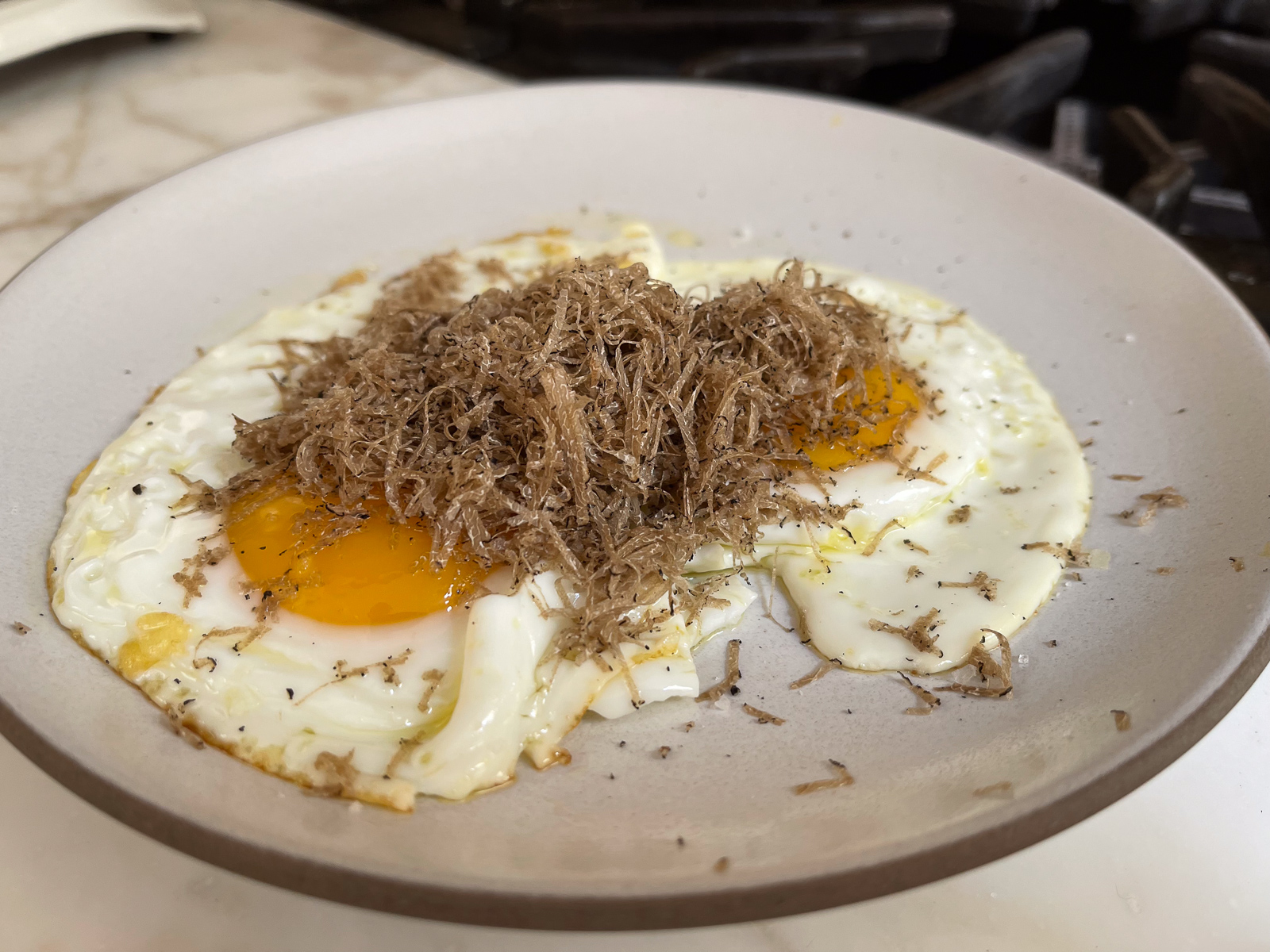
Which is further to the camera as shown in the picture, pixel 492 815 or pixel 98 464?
pixel 98 464

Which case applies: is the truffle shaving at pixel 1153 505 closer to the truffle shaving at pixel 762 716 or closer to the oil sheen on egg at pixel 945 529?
the oil sheen on egg at pixel 945 529

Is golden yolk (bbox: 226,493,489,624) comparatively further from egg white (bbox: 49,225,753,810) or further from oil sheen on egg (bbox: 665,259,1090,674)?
oil sheen on egg (bbox: 665,259,1090,674)

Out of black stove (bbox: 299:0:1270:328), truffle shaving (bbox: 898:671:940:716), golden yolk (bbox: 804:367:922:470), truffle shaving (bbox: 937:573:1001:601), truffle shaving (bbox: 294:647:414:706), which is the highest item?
black stove (bbox: 299:0:1270:328)

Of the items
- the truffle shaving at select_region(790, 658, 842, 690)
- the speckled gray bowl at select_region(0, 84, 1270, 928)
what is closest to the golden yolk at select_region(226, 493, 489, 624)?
the speckled gray bowl at select_region(0, 84, 1270, 928)

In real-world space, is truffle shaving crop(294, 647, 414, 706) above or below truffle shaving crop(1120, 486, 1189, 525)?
below

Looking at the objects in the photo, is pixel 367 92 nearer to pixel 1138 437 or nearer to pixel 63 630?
pixel 63 630

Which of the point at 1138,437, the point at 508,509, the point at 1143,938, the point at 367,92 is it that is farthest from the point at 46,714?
the point at 367,92

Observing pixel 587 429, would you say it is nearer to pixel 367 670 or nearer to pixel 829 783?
pixel 367 670
